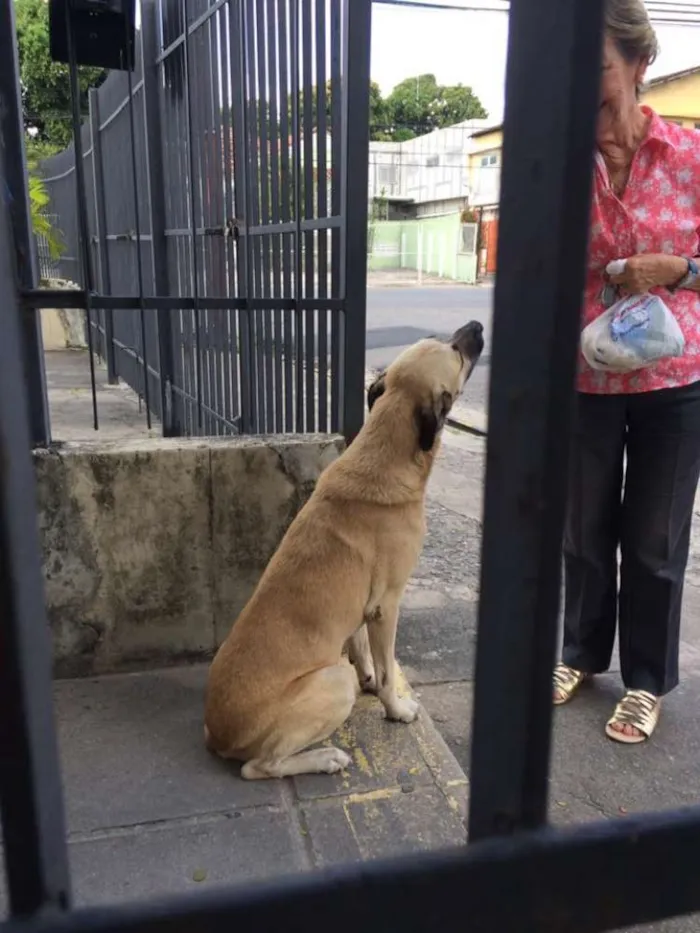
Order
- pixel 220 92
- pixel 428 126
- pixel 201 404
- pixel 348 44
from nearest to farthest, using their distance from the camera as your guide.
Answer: pixel 348 44
pixel 220 92
pixel 201 404
pixel 428 126

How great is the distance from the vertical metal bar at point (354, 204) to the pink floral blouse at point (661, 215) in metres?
1.05

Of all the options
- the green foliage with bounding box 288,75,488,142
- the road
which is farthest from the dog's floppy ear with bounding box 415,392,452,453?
the green foliage with bounding box 288,75,488,142

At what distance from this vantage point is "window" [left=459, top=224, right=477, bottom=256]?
3981 centimetres

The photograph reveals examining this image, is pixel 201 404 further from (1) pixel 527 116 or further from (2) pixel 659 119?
(1) pixel 527 116

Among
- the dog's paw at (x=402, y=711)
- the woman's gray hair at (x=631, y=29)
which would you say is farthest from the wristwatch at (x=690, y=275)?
the dog's paw at (x=402, y=711)

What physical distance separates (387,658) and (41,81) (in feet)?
78.6

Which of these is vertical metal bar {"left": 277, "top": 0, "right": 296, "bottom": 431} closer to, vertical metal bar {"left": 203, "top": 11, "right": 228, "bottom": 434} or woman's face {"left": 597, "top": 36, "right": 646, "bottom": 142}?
vertical metal bar {"left": 203, "top": 11, "right": 228, "bottom": 434}

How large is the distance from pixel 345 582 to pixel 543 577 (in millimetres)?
2038

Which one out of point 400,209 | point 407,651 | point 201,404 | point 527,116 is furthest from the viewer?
point 400,209

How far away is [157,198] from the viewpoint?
244 inches

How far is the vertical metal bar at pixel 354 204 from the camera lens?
3.18 meters

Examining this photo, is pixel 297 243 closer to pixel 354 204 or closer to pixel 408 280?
pixel 354 204

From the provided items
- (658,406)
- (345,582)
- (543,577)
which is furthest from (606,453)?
(543,577)

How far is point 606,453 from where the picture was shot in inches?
116
